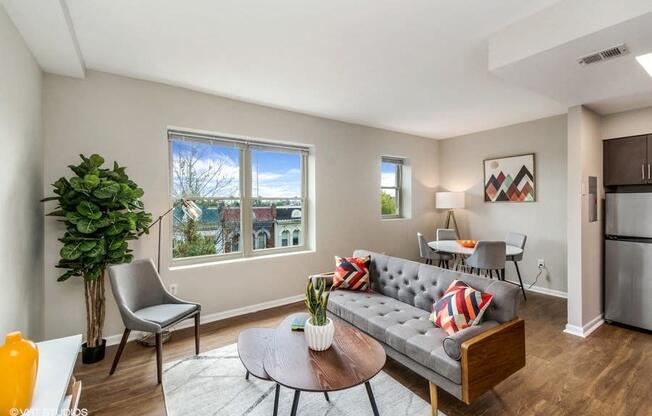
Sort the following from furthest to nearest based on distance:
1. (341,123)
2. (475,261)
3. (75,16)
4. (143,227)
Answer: (341,123) < (475,261) < (143,227) < (75,16)

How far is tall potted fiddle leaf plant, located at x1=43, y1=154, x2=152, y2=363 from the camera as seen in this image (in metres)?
2.29

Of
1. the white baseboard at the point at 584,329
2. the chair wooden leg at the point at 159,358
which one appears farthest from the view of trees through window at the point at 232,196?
the white baseboard at the point at 584,329

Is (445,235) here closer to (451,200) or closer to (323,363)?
(451,200)

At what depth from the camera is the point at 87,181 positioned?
2.29 m

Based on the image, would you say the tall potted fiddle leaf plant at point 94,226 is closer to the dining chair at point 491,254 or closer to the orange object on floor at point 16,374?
the orange object on floor at point 16,374

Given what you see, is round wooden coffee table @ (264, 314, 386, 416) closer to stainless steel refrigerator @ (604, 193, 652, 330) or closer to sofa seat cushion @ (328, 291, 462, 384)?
sofa seat cushion @ (328, 291, 462, 384)

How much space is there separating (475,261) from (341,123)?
267 cm

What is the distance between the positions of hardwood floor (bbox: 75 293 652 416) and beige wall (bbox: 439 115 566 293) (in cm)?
136

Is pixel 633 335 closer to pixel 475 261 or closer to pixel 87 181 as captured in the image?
pixel 475 261

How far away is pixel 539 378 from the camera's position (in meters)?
2.31

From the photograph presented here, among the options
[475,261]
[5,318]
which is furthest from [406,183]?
[5,318]

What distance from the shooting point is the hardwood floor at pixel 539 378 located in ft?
6.56

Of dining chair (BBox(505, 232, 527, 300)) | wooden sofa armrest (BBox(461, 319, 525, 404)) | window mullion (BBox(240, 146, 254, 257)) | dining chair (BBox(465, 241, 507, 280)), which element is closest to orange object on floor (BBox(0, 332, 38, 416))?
→ wooden sofa armrest (BBox(461, 319, 525, 404))

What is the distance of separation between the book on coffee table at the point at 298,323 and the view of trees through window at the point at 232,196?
5.89ft
